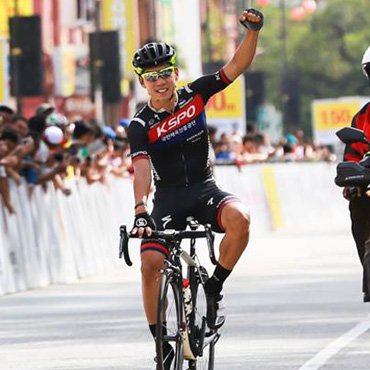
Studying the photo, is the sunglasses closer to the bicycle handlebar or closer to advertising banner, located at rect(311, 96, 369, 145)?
the bicycle handlebar

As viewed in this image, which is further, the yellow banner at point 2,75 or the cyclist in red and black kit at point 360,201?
the yellow banner at point 2,75

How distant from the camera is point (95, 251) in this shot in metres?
23.7

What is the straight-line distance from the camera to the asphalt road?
13.0 metres

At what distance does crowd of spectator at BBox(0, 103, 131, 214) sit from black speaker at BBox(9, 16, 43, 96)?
2.39 meters

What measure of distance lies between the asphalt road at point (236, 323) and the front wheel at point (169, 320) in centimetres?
190

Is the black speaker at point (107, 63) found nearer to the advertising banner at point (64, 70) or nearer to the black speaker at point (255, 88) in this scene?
the advertising banner at point (64, 70)

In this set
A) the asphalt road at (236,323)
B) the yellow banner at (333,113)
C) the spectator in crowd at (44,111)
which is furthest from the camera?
the yellow banner at (333,113)

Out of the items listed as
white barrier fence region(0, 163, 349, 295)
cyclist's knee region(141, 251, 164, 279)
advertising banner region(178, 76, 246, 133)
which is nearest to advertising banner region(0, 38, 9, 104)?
white barrier fence region(0, 163, 349, 295)

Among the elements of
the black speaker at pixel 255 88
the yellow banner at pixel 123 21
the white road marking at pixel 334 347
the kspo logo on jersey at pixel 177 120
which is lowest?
the black speaker at pixel 255 88

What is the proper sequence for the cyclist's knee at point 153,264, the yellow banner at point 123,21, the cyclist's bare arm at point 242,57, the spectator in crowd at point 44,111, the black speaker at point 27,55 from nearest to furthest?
the cyclist's knee at point 153,264 < the cyclist's bare arm at point 242,57 < the spectator in crowd at point 44,111 < the black speaker at point 27,55 < the yellow banner at point 123,21

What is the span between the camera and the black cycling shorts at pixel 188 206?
11094mm

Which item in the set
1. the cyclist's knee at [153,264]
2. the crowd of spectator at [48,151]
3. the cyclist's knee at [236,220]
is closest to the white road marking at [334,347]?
the cyclist's knee at [236,220]

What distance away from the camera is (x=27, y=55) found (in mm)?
27531

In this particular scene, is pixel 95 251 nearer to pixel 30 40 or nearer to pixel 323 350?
pixel 30 40
